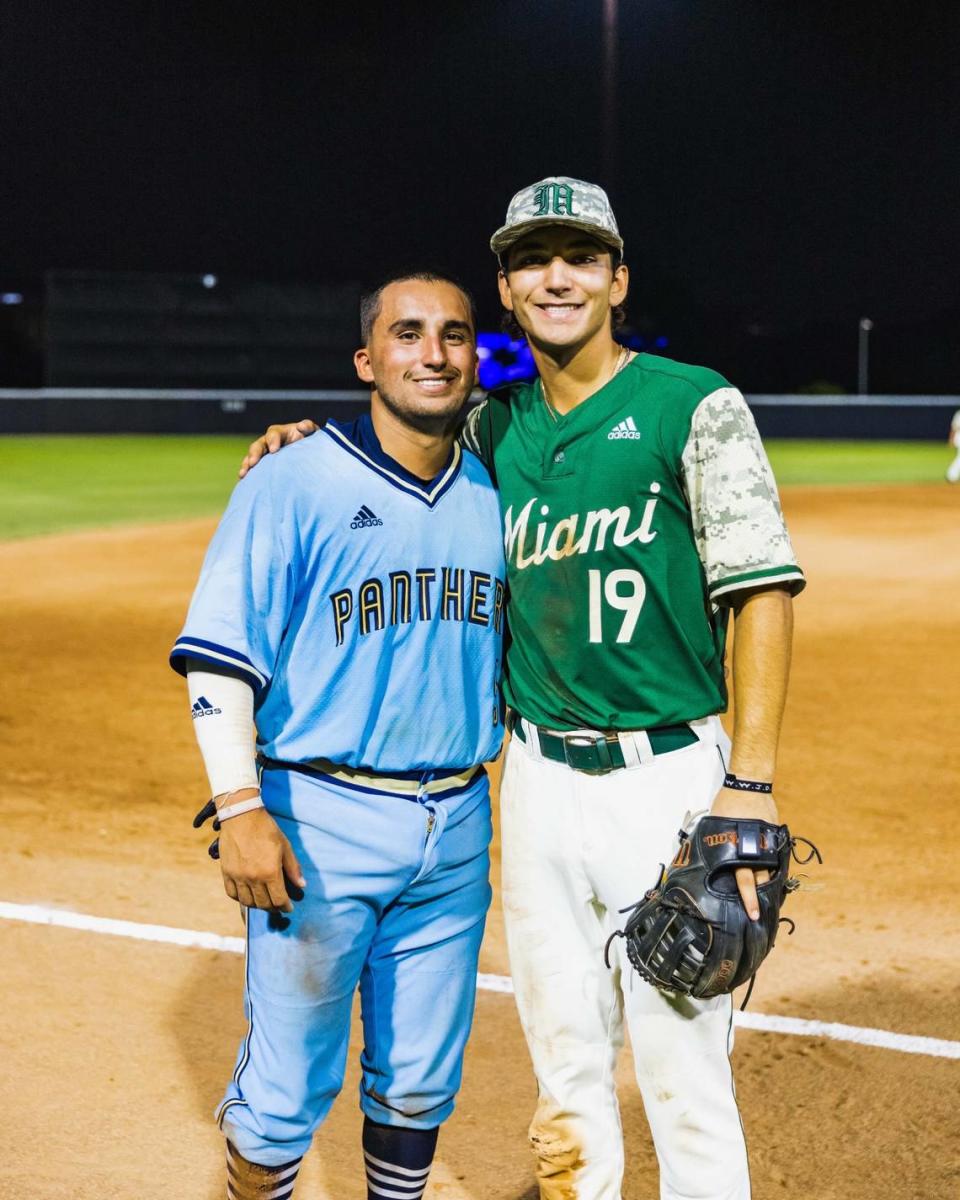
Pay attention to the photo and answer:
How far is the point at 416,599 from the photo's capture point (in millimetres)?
2693

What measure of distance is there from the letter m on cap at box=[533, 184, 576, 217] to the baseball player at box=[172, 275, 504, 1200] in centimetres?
26

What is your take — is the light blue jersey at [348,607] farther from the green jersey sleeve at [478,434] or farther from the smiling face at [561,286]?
the smiling face at [561,286]

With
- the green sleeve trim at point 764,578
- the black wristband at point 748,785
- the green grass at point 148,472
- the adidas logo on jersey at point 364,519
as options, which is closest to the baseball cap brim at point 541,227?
the adidas logo on jersey at point 364,519

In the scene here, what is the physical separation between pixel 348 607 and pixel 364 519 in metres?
0.18

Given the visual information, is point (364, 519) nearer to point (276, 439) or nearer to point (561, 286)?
point (276, 439)

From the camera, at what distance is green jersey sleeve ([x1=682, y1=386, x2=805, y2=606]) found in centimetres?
252

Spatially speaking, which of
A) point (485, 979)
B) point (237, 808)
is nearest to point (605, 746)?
point (237, 808)

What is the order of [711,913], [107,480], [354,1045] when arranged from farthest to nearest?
[107,480] → [354,1045] → [711,913]

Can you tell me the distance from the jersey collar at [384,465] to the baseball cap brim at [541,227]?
0.48 meters

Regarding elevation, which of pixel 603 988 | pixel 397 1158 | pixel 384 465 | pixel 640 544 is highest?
pixel 384 465

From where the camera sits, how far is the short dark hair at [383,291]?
9.16 feet

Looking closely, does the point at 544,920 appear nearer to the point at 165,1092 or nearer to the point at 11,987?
the point at 165,1092

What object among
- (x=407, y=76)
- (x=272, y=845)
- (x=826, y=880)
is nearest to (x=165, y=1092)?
(x=272, y=845)

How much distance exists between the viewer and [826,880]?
5.26 metres
